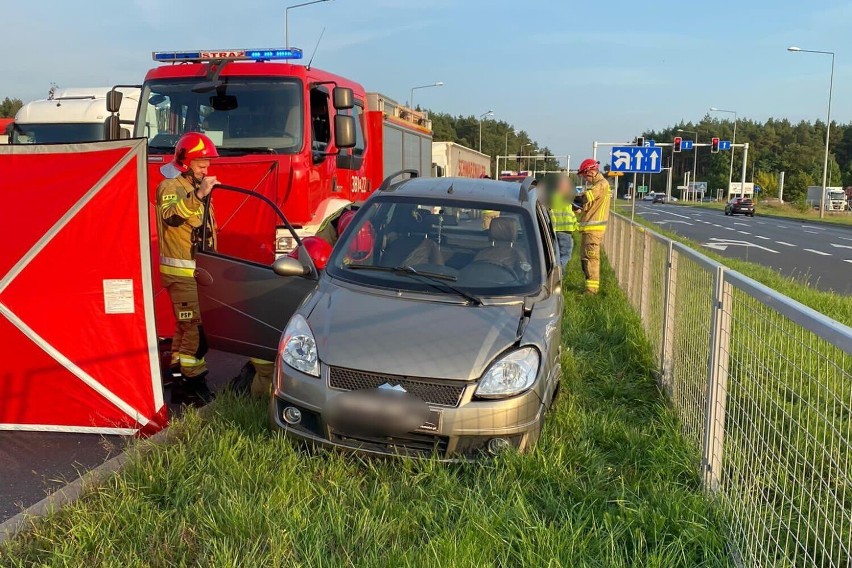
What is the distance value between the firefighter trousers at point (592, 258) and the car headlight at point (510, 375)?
634cm

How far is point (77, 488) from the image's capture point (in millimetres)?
3395

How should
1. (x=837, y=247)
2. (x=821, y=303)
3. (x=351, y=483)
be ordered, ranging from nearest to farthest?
1. (x=351, y=483)
2. (x=821, y=303)
3. (x=837, y=247)

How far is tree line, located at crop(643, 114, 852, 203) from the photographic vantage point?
351 ft

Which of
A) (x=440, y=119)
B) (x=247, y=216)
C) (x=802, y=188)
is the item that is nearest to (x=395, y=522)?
(x=247, y=216)

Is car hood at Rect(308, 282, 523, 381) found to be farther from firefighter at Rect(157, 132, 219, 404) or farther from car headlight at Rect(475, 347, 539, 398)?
firefighter at Rect(157, 132, 219, 404)

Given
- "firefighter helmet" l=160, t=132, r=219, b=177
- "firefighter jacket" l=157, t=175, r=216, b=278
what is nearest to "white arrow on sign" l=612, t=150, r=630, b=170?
"firefighter helmet" l=160, t=132, r=219, b=177

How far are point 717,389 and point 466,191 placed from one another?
90.1 inches

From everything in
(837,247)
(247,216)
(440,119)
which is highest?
(440,119)

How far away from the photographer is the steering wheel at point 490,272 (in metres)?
4.43

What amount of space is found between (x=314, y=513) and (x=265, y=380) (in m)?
1.81

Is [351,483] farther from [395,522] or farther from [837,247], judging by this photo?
[837,247]

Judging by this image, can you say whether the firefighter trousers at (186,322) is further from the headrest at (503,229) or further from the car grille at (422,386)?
the headrest at (503,229)

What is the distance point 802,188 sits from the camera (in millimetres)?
69000

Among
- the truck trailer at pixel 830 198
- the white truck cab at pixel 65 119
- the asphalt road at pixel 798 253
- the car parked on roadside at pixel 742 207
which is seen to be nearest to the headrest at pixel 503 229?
the asphalt road at pixel 798 253
